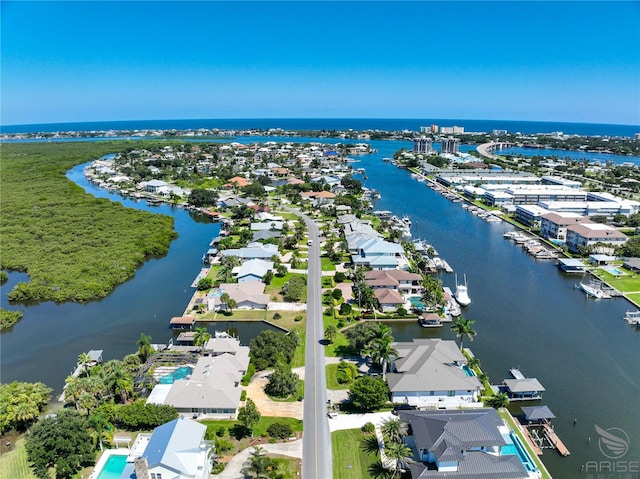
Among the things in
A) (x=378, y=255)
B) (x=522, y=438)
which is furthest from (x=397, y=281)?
(x=522, y=438)

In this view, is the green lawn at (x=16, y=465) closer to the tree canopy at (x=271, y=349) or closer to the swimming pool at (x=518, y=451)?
the tree canopy at (x=271, y=349)

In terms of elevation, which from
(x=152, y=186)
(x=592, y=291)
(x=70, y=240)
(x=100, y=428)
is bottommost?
(x=592, y=291)

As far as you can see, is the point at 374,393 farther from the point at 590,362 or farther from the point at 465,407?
the point at 590,362

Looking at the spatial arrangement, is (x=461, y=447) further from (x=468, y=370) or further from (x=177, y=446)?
(x=177, y=446)

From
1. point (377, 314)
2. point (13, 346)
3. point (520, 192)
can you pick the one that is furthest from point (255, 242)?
point (520, 192)

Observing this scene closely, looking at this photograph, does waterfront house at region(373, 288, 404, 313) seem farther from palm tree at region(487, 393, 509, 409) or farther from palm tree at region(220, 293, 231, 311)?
palm tree at region(487, 393, 509, 409)

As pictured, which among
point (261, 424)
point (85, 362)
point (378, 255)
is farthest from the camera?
point (378, 255)
